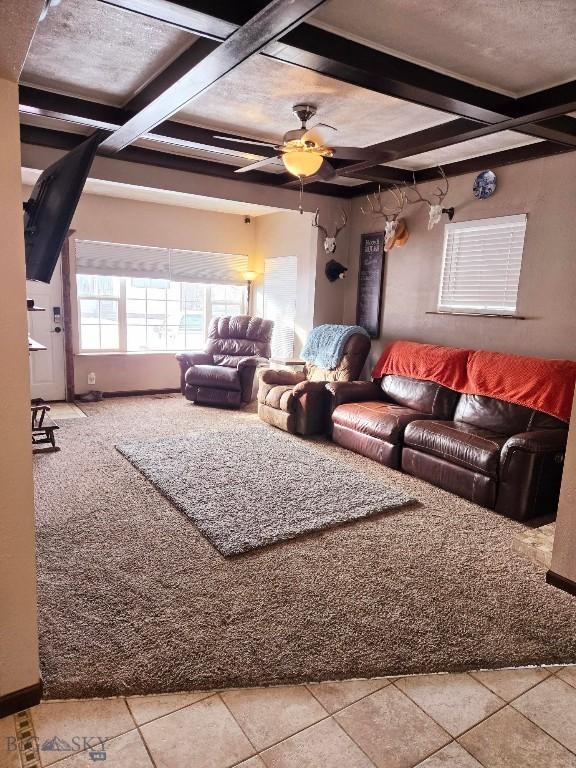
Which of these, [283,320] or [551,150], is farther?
[283,320]

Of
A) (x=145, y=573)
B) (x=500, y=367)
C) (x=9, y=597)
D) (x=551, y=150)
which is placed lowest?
(x=145, y=573)

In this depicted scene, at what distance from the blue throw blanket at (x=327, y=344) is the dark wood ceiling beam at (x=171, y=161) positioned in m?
Result: 1.61

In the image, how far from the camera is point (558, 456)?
3.23 metres

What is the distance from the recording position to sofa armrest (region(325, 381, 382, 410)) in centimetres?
482

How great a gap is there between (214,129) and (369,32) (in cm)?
191

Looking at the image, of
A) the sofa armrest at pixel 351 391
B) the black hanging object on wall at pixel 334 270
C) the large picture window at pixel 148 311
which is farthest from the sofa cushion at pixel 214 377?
the black hanging object on wall at pixel 334 270

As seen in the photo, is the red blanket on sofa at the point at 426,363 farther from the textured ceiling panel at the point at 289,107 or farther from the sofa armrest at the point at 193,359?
the sofa armrest at the point at 193,359

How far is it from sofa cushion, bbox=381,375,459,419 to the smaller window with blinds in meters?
0.82

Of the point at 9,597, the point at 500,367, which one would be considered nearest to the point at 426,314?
the point at 500,367

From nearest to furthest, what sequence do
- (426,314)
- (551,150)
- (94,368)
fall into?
(551,150)
(426,314)
(94,368)

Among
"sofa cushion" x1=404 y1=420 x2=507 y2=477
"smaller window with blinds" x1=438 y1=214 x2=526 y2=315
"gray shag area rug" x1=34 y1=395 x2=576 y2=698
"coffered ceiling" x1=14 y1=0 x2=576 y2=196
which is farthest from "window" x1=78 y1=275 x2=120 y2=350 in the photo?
"sofa cushion" x1=404 y1=420 x2=507 y2=477

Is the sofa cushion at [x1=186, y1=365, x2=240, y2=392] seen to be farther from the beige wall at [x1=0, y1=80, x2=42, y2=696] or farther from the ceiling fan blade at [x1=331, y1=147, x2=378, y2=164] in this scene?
the beige wall at [x1=0, y1=80, x2=42, y2=696]

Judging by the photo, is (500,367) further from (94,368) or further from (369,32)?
(94,368)

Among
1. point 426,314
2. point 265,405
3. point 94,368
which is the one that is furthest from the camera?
point 94,368
